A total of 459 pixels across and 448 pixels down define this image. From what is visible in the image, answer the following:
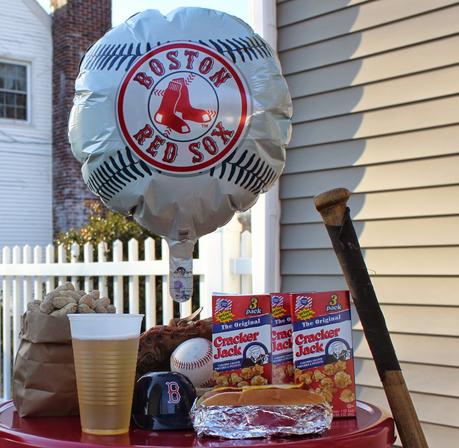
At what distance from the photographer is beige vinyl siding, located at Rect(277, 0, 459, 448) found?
10.1 ft

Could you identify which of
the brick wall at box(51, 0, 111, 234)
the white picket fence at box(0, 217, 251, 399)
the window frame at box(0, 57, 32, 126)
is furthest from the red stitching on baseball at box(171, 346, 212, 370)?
the window frame at box(0, 57, 32, 126)

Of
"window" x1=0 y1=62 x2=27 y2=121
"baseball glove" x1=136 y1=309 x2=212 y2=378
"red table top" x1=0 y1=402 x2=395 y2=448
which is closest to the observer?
"red table top" x1=0 y1=402 x2=395 y2=448

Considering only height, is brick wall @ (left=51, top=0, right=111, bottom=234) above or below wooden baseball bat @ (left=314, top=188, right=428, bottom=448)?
above

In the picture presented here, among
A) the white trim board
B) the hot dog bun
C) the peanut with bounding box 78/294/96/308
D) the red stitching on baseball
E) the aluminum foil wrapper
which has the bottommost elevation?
the aluminum foil wrapper

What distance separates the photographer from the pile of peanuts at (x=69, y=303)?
180 cm

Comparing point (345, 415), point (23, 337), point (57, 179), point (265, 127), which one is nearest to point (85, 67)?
point (265, 127)

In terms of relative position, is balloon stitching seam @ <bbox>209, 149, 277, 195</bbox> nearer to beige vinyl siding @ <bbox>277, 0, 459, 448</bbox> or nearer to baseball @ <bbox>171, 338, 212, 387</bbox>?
baseball @ <bbox>171, 338, 212, 387</bbox>

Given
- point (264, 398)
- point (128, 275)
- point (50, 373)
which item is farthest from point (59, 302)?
point (128, 275)

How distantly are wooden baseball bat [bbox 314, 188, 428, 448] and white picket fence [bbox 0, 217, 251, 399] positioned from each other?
2.28 meters

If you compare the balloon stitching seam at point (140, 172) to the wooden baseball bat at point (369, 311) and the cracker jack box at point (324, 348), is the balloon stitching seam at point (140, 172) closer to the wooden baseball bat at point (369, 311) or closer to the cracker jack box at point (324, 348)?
the wooden baseball bat at point (369, 311)

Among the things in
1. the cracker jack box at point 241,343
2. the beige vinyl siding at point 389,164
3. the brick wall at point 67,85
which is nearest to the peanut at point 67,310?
the cracker jack box at point 241,343

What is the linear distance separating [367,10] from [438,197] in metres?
0.92

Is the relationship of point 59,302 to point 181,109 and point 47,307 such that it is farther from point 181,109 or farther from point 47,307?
point 181,109

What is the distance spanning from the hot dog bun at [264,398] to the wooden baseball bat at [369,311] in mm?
217
